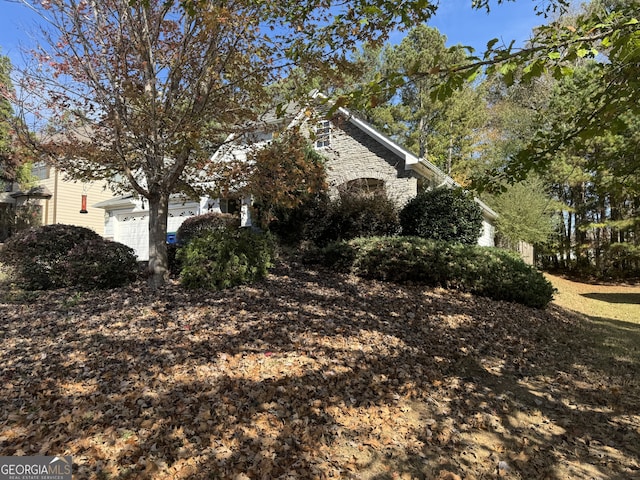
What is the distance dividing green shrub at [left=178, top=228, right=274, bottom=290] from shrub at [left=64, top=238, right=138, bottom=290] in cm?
134

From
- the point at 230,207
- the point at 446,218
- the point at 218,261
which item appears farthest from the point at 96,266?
the point at 446,218

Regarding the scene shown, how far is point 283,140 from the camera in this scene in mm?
6789

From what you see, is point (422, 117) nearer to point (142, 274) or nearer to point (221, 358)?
point (142, 274)

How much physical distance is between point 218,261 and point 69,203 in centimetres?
1808

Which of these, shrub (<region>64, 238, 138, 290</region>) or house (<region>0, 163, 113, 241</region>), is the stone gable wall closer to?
shrub (<region>64, 238, 138, 290</region>)

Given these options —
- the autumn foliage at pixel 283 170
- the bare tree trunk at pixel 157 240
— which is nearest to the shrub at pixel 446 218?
the autumn foliage at pixel 283 170

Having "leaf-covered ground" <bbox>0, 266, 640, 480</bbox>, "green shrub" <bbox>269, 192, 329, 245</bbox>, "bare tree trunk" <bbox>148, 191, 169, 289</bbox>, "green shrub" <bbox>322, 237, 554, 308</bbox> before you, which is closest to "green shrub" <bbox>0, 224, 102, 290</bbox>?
"leaf-covered ground" <bbox>0, 266, 640, 480</bbox>

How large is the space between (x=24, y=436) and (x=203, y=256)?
4429 millimetres

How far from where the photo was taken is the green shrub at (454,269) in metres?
8.48

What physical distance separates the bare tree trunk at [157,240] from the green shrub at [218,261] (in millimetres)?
383

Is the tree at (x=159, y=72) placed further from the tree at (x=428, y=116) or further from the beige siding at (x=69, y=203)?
the tree at (x=428, y=116)

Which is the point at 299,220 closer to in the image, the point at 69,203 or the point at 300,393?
the point at 300,393

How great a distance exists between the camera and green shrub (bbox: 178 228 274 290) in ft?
23.1

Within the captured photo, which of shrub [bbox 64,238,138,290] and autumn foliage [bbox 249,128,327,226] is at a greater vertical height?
autumn foliage [bbox 249,128,327,226]
